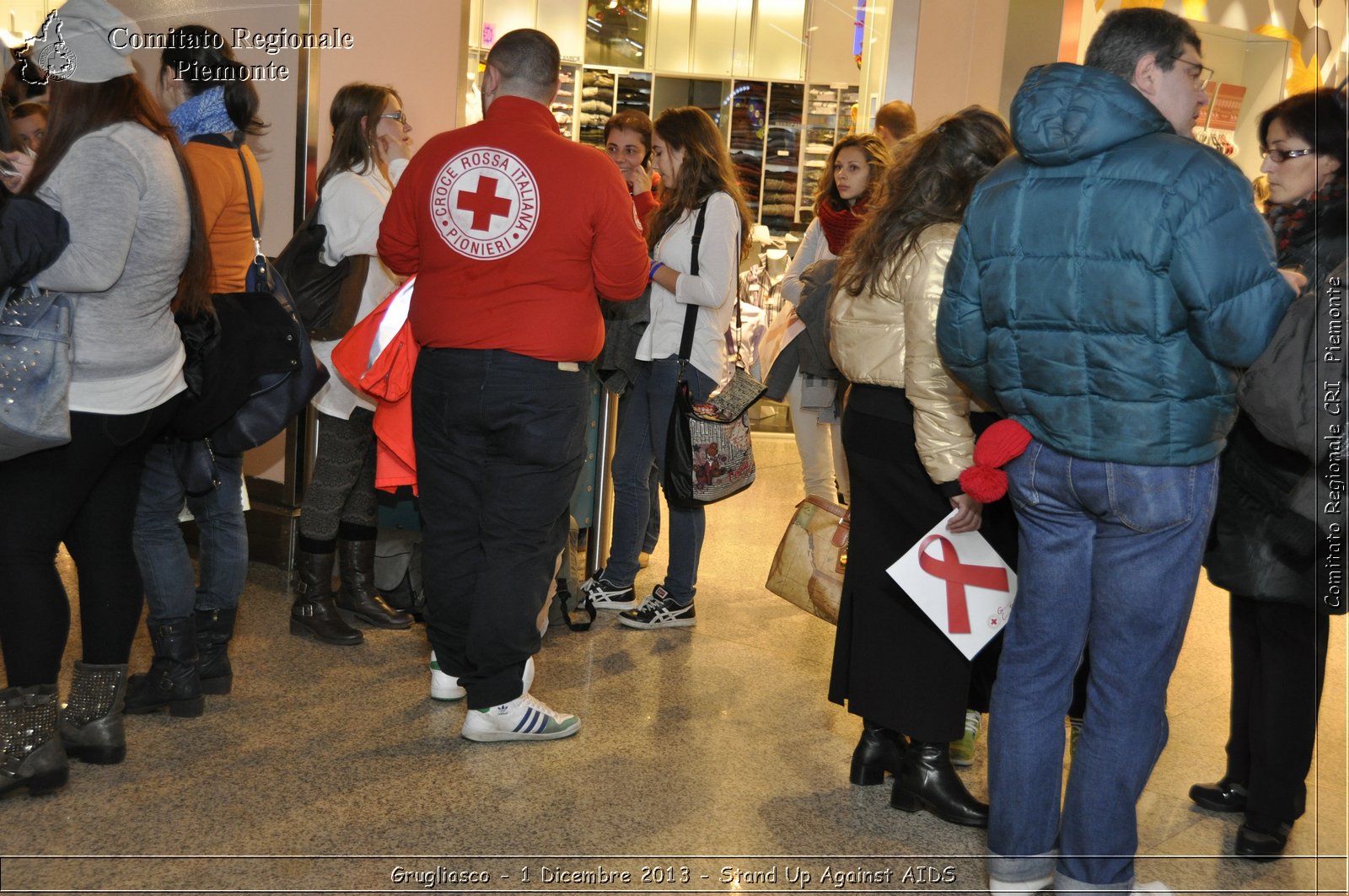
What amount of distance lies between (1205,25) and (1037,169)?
1521mm

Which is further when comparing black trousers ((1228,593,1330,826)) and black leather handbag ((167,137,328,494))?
black leather handbag ((167,137,328,494))

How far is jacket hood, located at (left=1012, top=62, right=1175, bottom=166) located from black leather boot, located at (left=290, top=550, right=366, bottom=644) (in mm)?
2551

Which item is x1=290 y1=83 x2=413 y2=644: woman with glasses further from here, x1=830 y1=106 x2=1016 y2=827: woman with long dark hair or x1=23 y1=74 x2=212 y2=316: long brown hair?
x1=830 y1=106 x2=1016 y2=827: woman with long dark hair

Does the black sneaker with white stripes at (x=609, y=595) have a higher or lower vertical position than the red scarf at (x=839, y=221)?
lower

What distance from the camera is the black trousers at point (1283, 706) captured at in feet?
8.71

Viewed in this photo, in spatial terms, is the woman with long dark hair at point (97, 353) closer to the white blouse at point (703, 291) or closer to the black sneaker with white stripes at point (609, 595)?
the white blouse at point (703, 291)

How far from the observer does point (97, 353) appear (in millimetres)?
2594

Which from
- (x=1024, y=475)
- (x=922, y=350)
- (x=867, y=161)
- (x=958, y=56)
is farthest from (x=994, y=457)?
(x=958, y=56)

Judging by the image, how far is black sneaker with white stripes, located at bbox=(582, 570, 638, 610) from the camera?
4.23m

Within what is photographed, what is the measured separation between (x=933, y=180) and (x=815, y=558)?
40.8 inches

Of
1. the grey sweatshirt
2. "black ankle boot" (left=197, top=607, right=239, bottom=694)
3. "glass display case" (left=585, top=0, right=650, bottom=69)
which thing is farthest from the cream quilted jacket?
"glass display case" (left=585, top=0, right=650, bottom=69)

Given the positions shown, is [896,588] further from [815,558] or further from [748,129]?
[748,129]


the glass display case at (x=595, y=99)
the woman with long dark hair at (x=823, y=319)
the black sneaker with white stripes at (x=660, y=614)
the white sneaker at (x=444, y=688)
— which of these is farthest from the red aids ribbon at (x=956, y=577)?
the glass display case at (x=595, y=99)

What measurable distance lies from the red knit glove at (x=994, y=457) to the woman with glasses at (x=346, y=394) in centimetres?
207
